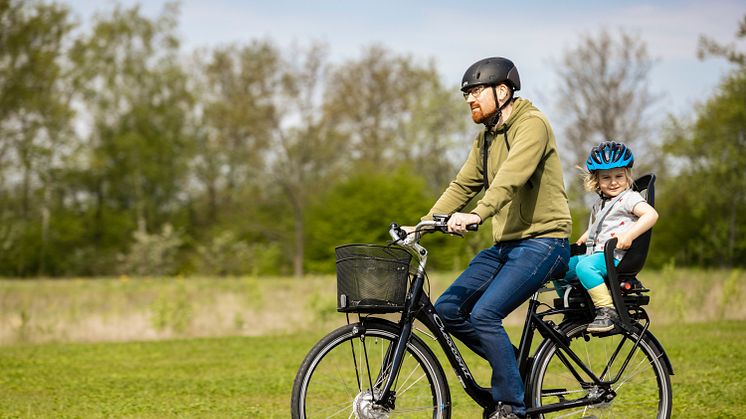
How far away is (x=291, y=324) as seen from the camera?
1631cm

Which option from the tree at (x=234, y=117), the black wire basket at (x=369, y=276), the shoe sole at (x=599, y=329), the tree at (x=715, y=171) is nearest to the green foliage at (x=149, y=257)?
the tree at (x=234, y=117)

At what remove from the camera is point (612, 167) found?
5703 millimetres

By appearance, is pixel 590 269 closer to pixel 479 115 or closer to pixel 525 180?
pixel 525 180

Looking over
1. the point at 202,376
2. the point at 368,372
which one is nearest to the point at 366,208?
the point at 202,376

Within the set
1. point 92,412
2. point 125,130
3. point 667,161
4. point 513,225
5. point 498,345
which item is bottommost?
point 92,412

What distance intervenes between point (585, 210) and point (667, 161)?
11.3 metres

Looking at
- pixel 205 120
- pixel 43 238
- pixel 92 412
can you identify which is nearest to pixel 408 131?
pixel 205 120

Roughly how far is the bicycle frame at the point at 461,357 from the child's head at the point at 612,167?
0.82 metres

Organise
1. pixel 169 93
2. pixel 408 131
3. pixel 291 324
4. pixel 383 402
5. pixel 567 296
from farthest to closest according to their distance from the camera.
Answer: pixel 169 93
pixel 408 131
pixel 291 324
pixel 567 296
pixel 383 402

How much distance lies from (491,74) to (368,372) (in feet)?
5.78

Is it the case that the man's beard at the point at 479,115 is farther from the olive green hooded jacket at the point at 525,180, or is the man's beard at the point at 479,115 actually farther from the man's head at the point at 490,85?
the olive green hooded jacket at the point at 525,180

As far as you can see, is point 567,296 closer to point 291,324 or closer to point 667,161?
point 291,324

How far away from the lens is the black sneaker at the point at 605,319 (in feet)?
17.9

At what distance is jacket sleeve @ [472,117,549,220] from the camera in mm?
4910
